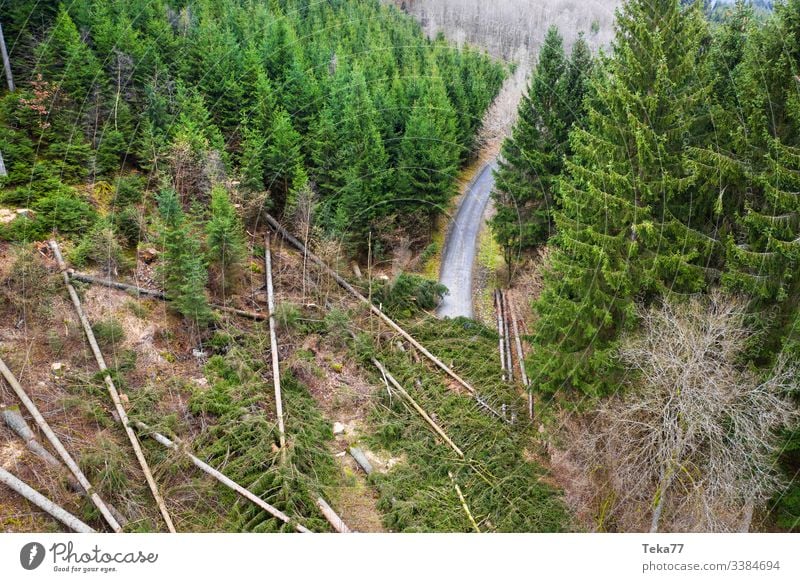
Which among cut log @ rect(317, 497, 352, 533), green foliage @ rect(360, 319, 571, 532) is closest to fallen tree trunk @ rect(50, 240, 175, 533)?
cut log @ rect(317, 497, 352, 533)

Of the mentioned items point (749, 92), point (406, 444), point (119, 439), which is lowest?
point (406, 444)

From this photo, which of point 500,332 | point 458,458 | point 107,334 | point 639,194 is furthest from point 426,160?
point 107,334

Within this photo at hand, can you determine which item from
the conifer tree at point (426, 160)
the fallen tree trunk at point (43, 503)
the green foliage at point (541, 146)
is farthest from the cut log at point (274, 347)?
the green foliage at point (541, 146)

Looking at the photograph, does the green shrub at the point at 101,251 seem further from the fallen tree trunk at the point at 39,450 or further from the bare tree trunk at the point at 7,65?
the bare tree trunk at the point at 7,65

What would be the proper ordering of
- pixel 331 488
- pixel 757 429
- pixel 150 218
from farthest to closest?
pixel 150 218
pixel 331 488
pixel 757 429

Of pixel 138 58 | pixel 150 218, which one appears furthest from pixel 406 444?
pixel 138 58

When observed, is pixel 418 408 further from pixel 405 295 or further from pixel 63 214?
pixel 63 214

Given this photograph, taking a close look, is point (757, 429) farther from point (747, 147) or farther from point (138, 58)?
point (138, 58)
